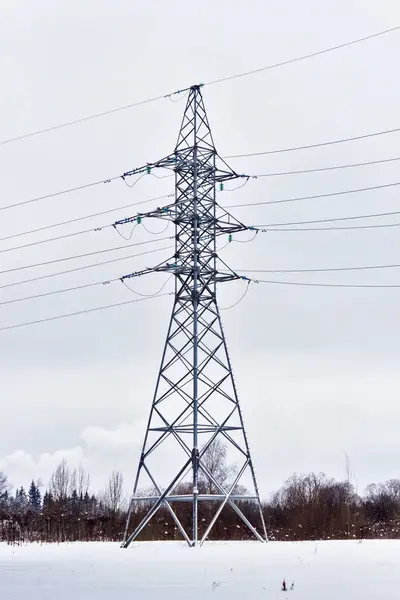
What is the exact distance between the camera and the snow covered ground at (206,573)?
14.3 metres

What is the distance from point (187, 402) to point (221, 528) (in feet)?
61.1

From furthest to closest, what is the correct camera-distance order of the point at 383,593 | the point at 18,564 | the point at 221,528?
1. the point at 221,528
2. the point at 18,564
3. the point at 383,593

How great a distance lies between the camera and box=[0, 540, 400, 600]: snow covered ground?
47.0ft

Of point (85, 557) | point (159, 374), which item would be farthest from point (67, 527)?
point (85, 557)

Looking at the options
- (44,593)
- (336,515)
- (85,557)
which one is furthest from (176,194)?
(336,515)

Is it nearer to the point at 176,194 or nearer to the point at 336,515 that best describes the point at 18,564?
the point at 176,194

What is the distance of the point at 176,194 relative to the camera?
29.0 metres

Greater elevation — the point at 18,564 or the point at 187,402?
the point at 187,402

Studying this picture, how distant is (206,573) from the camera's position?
17.3 m

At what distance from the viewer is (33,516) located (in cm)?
4456

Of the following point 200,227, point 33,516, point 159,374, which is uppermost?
point 200,227

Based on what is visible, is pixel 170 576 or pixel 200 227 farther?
pixel 200 227

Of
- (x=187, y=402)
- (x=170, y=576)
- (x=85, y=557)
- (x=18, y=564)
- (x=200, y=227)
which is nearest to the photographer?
(x=170, y=576)

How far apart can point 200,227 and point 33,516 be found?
920 inches
